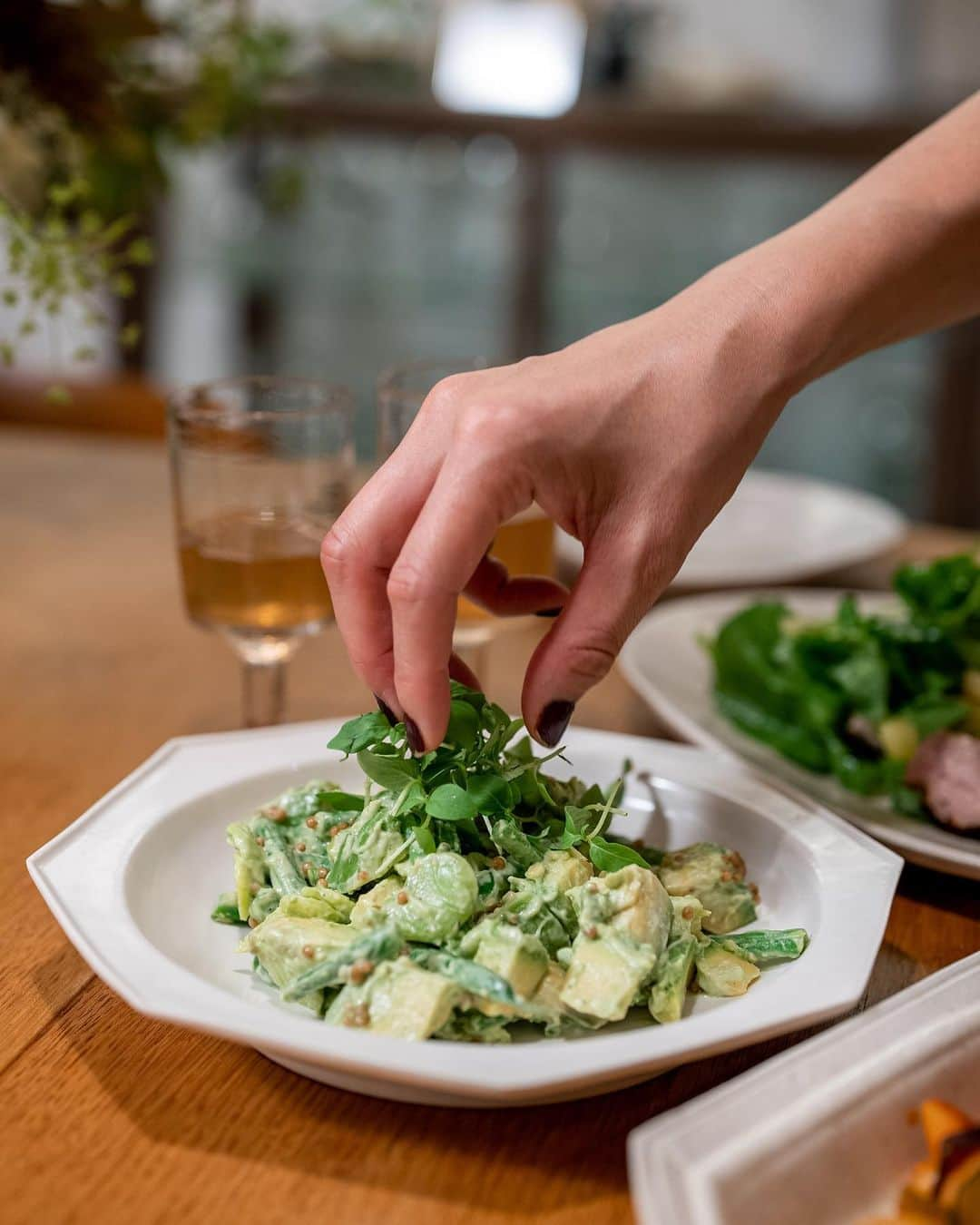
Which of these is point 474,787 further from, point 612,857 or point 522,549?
point 522,549

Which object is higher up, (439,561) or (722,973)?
(439,561)

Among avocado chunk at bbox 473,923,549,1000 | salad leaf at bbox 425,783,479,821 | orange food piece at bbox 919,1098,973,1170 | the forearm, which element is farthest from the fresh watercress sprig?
the forearm

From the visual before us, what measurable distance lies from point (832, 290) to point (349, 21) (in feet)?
13.8

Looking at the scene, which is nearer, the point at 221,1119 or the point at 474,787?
the point at 221,1119

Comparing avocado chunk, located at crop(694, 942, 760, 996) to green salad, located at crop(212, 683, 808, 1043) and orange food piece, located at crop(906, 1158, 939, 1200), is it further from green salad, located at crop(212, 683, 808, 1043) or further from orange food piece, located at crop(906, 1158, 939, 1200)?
orange food piece, located at crop(906, 1158, 939, 1200)

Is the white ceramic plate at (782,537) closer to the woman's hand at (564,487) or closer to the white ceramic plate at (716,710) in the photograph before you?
the white ceramic plate at (716,710)

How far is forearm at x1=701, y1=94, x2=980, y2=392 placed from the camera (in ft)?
3.20

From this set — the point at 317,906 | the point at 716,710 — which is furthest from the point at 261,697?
the point at 317,906

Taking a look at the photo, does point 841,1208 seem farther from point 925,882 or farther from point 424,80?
point 424,80

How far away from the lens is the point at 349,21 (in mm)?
4680

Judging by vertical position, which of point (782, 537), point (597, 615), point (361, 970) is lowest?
point (782, 537)

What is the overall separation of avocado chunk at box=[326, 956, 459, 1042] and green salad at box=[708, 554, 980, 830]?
2.01 ft

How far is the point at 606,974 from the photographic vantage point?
78 cm

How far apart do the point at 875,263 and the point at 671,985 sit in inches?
23.8
